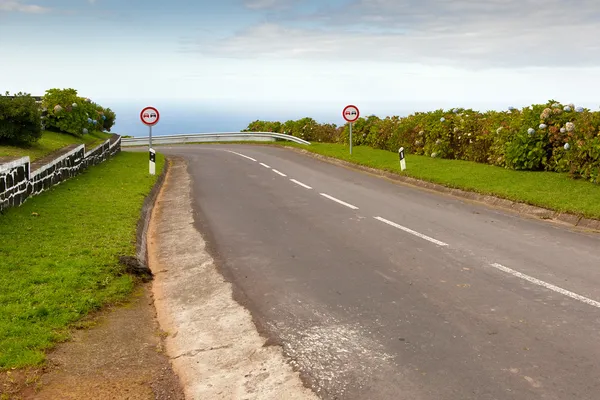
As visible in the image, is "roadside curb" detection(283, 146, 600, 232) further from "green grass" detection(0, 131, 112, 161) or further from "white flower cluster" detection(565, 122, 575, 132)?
"green grass" detection(0, 131, 112, 161)

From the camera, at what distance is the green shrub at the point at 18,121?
15648mm

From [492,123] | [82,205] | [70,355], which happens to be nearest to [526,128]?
[492,123]

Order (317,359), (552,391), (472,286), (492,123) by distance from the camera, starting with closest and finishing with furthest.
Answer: (552,391), (317,359), (472,286), (492,123)

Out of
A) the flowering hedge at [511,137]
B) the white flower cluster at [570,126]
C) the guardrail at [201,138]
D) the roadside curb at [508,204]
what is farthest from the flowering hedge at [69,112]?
the white flower cluster at [570,126]

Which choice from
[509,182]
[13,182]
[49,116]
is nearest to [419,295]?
[13,182]

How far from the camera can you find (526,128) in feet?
56.3

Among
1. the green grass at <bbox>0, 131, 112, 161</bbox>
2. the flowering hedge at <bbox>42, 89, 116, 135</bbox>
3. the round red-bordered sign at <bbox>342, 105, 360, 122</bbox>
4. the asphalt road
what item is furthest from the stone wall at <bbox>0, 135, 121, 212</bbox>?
the round red-bordered sign at <bbox>342, 105, 360, 122</bbox>

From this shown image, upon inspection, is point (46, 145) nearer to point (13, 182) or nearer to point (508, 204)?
point (13, 182)

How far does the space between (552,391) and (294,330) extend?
8.15ft

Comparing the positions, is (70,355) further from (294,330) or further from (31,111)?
(31,111)

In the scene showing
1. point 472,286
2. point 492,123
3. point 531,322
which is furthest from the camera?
point 492,123

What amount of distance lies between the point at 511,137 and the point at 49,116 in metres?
18.2

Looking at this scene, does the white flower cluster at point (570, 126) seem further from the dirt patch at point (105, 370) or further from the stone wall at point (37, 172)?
the stone wall at point (37, 172)

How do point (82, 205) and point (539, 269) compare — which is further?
point (82, 205)
